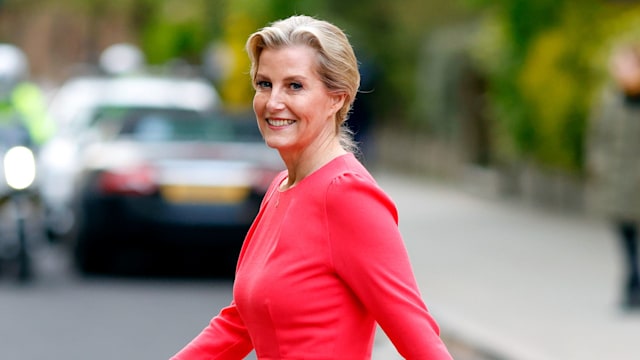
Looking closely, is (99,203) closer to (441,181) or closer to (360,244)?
(360,244)

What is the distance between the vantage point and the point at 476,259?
1414 cm

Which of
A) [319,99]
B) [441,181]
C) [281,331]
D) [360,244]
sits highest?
[319,99]

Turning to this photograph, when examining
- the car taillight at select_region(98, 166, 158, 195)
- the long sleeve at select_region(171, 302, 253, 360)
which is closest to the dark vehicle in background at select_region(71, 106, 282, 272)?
the car taillight at select_region(98, 166, 158, 195)

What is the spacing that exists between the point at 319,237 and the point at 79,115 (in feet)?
45.0

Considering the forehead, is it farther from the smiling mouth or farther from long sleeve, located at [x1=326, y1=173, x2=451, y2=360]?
long sleeve, located at [x1=326, y1=173, x2=451, y2=360]

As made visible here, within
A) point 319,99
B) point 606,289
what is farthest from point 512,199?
point 319,99

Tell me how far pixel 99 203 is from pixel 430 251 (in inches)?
152

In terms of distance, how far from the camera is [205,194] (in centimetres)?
1218

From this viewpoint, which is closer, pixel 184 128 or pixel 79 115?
pixel 184 128

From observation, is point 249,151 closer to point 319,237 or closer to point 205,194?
point 205,194

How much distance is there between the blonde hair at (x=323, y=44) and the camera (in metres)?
2.85

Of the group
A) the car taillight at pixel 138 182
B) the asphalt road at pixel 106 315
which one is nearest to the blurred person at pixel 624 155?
the asphalt road at pixel 106 315

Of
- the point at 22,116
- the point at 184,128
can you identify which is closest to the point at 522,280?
the point at 184,128

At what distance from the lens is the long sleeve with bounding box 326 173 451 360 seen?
8.99 ft
